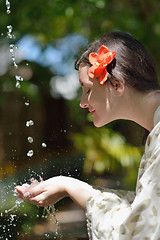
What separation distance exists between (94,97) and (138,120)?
0.13 m

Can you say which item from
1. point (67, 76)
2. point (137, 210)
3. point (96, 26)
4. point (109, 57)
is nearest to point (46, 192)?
point (137, 210)

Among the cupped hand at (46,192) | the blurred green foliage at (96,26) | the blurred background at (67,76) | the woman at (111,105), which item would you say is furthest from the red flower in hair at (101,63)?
the blurred green foliage at (96,26)

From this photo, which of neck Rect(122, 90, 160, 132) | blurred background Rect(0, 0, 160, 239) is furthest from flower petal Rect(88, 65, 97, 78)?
blurred background Rect(0, 0, 160, 239)

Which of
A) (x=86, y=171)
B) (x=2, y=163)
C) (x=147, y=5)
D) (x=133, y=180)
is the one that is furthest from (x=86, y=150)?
(x=147, y=5)

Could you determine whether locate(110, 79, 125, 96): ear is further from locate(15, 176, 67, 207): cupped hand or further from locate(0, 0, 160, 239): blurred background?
locate(0, 0, 160, 239): blurred background

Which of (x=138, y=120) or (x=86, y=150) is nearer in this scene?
(x=138, y=120)

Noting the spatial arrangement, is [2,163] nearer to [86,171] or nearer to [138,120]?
[86,171]

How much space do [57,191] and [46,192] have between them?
0.10 feet

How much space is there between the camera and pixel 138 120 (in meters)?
1.04

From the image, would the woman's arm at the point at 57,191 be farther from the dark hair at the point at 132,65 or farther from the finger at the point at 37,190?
the dark hair at the point at 132,65

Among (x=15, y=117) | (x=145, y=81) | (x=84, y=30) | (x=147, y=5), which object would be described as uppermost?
(x=145, y=81)

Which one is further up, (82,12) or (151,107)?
(151,107)

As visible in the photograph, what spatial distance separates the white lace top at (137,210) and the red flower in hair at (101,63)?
0.54ft

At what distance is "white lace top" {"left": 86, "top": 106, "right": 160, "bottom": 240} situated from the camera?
33.2 inches
